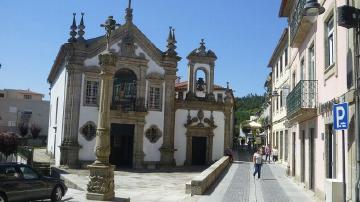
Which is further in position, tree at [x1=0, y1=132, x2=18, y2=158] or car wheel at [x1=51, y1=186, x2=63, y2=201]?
tree at [x1=0, y1=132, x2=18, y2=158]

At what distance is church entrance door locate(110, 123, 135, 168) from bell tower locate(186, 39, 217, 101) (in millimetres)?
6033

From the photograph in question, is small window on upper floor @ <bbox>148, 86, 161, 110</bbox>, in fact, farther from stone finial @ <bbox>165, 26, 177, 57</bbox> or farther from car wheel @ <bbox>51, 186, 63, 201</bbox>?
car wheel @ <bbox>51, 186, 63, 201</bbox>

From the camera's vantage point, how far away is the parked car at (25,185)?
11.8m

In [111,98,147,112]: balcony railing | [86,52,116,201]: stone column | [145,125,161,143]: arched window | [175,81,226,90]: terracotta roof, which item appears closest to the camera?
[86,52,116,201]: stone column

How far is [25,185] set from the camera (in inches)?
484

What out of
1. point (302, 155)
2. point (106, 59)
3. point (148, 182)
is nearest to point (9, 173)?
point (106, 59)

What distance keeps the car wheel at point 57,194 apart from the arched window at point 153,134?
17.2 m

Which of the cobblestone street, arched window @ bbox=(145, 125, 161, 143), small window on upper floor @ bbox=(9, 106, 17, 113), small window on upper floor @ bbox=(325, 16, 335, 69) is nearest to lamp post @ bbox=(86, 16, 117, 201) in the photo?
the cobblestone street

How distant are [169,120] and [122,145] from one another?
3954 mm

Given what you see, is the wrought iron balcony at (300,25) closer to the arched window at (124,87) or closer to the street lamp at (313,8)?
the street lamp at (313,8)

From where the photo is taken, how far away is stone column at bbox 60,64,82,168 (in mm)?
28359

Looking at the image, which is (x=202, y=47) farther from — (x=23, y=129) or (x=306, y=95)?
(x=23, y=129)

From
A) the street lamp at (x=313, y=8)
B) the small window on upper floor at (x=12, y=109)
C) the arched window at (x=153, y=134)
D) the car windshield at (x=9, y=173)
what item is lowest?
the car windshield at (x=9, y=173)

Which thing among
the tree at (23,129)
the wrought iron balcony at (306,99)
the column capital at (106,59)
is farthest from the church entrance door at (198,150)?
the tree at (23,129)
